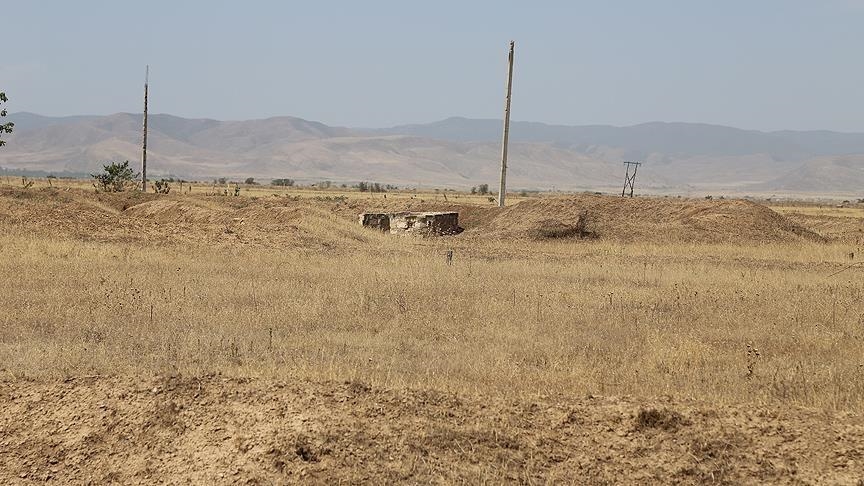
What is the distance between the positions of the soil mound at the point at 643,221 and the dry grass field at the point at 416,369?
8388 millimetres

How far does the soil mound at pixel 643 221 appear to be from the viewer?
29297mm

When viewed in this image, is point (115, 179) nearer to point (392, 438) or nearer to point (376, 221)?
point (376, 221)

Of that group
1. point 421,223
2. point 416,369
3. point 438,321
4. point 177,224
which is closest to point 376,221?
point 421,223

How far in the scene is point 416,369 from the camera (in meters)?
9.56

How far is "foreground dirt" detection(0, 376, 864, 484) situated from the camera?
6.85 meters

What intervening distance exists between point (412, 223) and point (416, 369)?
21875 millimetres

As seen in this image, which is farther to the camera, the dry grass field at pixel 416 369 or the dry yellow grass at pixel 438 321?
the dry yellow grass at pixel 438 321

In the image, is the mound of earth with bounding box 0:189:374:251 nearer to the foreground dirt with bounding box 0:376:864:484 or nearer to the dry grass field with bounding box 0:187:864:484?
the dry grass field with bounding box 0:187:864:484

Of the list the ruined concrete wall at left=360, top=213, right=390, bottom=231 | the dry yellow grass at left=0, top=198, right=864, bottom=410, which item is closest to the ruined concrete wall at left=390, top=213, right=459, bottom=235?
the ruined concrete wall at left=360, top=213, right=390, bottom=231

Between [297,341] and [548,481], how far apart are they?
4962mm

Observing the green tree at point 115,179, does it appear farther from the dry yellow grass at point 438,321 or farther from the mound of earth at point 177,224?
the dry yellow grass at point 438,321

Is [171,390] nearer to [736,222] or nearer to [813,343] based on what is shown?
[813,343]

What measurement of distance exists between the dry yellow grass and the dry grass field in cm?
6

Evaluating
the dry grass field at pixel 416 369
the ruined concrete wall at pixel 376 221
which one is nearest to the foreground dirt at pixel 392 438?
the dry grass field at pixel 416 369
